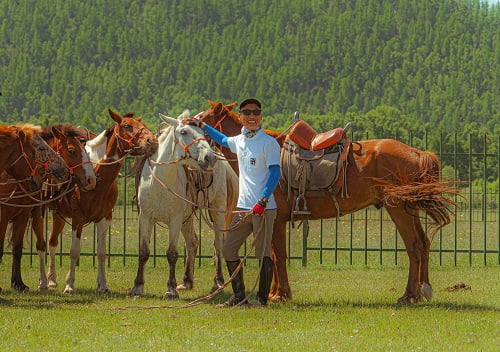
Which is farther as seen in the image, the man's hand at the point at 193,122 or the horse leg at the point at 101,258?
the horse leg at the point at 101,258

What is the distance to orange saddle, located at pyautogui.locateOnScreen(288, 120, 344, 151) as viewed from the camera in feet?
35.3

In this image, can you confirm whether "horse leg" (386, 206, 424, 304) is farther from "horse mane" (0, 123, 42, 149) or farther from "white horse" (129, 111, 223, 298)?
"horse mane" (0, 123, 42, 149)

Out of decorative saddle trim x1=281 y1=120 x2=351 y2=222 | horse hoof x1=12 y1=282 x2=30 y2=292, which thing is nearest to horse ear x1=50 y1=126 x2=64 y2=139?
horse hoof x1=12 y1=282 x2=30 y2=292

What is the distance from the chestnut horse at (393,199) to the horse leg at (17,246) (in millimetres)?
3804

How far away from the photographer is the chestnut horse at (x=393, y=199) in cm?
1048

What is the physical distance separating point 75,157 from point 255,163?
3.12 m

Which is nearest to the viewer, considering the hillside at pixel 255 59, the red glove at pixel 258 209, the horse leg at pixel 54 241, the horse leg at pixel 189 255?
the red glove at pixel 258 209

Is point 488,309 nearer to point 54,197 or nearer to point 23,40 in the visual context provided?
point 54,197

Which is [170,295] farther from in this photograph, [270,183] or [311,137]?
[311,137]

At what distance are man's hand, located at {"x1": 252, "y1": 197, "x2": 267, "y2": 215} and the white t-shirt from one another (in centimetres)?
24

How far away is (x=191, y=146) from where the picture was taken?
1041cm

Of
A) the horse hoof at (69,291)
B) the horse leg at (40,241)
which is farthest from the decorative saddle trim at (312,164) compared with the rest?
the horse leg at (40,241)

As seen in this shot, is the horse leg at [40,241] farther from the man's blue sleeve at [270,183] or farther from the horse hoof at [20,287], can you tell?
the man's blue sleeve at [270,183]

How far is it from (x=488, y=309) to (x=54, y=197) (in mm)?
6093
